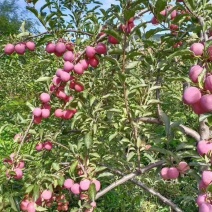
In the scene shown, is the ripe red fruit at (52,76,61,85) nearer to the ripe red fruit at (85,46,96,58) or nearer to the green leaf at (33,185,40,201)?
the ripe red fruit at (85,46,96,58)

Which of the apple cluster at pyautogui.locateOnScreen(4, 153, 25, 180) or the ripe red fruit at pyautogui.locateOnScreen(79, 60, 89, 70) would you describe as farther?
the apple cluster at pyautogui.locateOnScreen(4, 153, 25, 180)

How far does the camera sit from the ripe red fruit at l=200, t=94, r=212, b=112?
84 centimetres

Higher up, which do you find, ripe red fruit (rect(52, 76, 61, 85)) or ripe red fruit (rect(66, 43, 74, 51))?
ripe red fruit (rect(66, 43, 74, 51))

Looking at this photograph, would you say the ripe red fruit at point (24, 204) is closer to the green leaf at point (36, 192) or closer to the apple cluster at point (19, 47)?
the green leaf at point (36, 192)

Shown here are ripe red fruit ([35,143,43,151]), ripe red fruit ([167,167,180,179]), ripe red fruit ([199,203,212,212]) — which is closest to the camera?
ripe red fruit ([199,203,212,212])

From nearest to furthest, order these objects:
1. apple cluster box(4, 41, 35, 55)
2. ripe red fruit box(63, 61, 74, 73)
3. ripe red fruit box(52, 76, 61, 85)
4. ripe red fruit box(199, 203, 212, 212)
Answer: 1. ripe red fruit box(199, 203, 212, 212)
2. ripe red fruit box(63, 61, 74, 73)
3. ripe red fruit box(52, 76, 61, 85)
4. apple cluster box(4, 41, 35, 55)

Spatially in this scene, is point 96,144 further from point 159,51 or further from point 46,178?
point 159,51

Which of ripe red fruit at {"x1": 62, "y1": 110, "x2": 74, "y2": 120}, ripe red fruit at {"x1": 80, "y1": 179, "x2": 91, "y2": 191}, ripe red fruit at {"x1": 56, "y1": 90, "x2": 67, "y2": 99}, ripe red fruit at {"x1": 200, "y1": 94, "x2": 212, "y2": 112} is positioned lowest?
ripe red fruit at {"x1": 80, "y1": 179, "x2": 91, "y2": 191}

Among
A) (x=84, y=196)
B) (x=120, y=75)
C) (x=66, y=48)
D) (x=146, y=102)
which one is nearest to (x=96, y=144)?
(x=84, y=196)

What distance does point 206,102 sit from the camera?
0.84 m

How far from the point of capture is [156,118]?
1603 millimetres

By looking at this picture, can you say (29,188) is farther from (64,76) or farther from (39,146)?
(64,76)

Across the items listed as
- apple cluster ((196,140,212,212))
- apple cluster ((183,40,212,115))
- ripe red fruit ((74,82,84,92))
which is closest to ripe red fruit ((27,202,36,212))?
ripe red fruit ((74,82,84,92))

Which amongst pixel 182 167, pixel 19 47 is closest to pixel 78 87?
pixel 19 47
